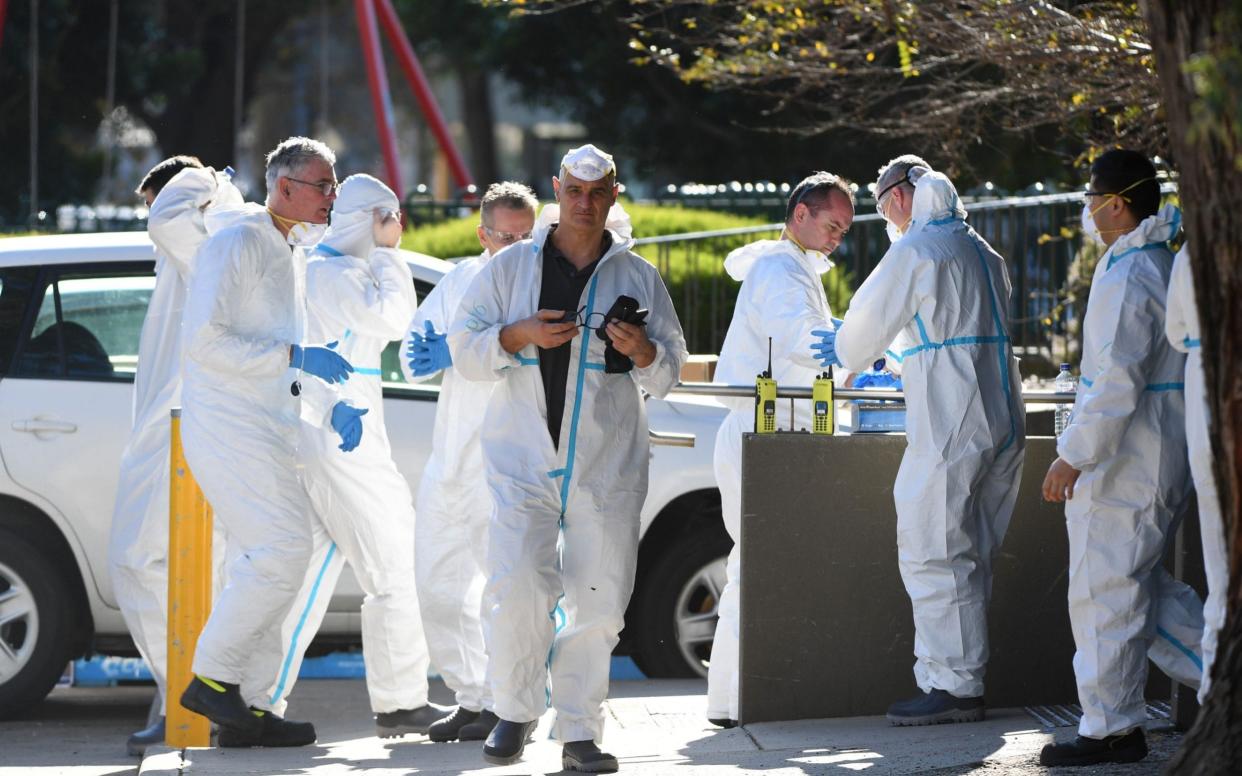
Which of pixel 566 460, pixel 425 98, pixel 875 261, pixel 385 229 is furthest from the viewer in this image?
pixel 425 98

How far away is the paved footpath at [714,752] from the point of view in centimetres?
555

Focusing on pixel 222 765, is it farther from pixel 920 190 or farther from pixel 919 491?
pixel 920 190

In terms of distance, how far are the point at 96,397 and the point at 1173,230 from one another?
4.27 meters

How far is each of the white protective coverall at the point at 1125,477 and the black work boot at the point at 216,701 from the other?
9.15 ft

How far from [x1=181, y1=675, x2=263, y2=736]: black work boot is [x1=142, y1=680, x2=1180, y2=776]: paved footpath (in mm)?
124

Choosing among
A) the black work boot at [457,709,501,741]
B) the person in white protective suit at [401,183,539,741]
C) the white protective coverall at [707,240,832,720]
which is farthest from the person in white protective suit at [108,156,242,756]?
the white protective coverall at [707,240,832,720]

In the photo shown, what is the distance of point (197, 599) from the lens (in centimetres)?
650

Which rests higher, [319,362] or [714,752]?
[319,362]

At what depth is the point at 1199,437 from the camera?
4.87 metres

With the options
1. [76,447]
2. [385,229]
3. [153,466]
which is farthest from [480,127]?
[153,466]

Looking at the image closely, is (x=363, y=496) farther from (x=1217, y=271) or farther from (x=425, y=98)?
(x=425, y=98)

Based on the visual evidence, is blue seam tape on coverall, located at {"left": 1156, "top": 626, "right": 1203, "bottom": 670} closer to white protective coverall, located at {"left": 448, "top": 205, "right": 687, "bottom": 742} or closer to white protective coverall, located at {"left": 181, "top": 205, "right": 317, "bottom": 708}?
white protective coverall, located at {"left": 448, "top": 205, "right": 687, "bottom": 742}

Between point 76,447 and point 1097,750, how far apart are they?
417 cm

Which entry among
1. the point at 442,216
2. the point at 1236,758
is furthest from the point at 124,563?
the point at 442,216
